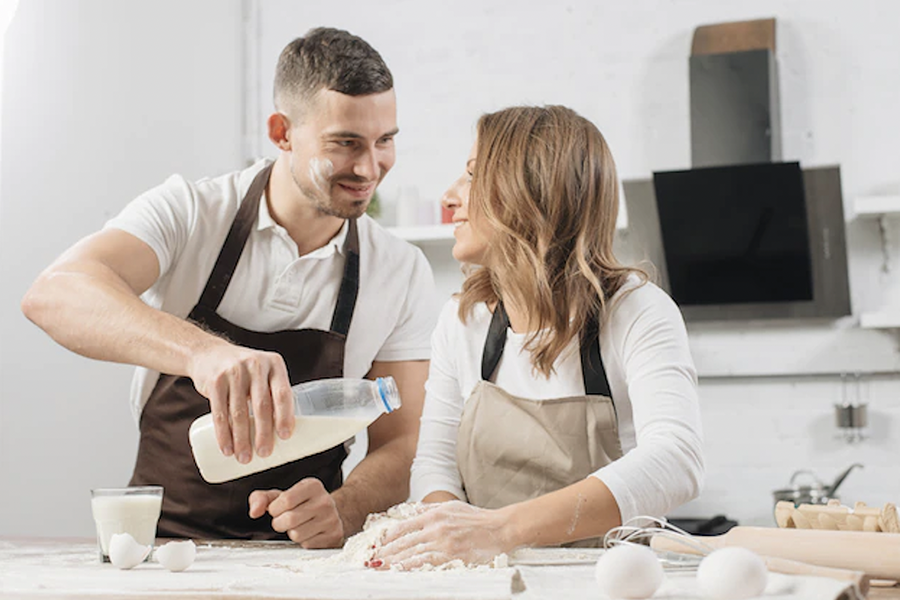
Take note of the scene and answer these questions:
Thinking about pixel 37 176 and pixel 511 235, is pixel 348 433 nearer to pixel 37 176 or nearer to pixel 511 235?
pixel 511 235

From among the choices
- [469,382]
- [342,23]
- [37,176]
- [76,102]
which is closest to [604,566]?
[469,382]

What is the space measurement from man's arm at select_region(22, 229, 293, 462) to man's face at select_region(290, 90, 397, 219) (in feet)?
1.23

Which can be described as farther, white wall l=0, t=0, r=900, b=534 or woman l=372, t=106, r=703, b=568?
white wall l=0, t=0, r=900, b=534

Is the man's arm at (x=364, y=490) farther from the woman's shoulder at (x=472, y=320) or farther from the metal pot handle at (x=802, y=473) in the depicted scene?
the metal pot handle at (x=802, y=473)

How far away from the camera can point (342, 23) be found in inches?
174

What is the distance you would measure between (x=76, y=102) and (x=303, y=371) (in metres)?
1.73

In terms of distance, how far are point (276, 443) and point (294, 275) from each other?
0.74m

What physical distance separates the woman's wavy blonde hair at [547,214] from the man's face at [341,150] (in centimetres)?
39

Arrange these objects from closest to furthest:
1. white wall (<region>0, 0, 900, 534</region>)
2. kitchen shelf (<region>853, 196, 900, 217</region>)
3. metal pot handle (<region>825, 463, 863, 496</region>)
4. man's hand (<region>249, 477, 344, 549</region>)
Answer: man's hand (<region>249, 477, 344, 549</region>), white wall (<region>0, 0, 900, 534</region>), metal pot handle (<region>825, 463, 863, 496</region>), kitchen shelf (<region>853, 196, 900, 217</region>)

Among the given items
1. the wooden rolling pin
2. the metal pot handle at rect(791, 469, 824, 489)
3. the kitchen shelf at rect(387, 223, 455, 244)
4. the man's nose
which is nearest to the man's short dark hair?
the man's nose

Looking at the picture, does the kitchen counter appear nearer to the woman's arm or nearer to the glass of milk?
the glass of milk

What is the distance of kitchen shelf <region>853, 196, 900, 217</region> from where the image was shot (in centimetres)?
339

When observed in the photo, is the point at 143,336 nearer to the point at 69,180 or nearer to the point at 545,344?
the point at 545,344

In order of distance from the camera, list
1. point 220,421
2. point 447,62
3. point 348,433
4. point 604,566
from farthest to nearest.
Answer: point 447,62 → point 348,433 → point 220,421 → point 604,566
